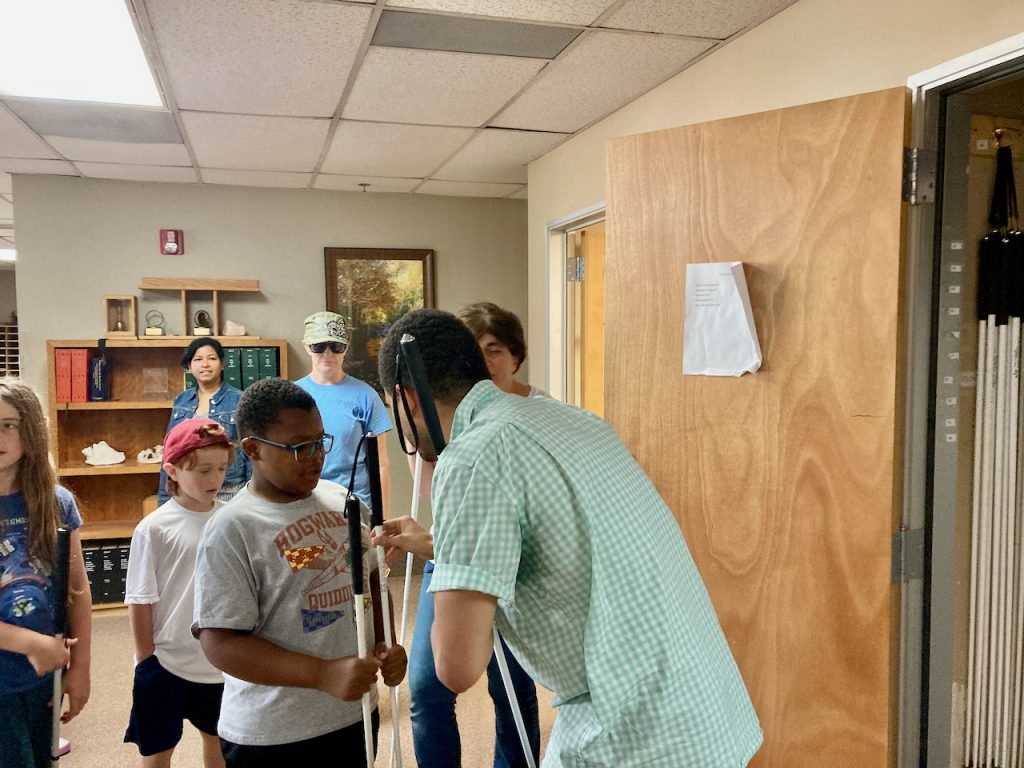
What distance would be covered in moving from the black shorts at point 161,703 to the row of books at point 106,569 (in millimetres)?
2623

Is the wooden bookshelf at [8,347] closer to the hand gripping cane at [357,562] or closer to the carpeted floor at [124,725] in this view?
the carpeted floor at [124,725]

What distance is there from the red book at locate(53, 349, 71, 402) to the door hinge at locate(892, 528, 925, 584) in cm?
428

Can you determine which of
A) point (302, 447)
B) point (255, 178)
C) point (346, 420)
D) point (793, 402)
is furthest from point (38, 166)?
point (793, 402)

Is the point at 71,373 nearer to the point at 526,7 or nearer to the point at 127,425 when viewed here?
the point at 127,425

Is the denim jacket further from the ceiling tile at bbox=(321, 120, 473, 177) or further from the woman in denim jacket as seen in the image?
the ceiling tile at bbox=(321, 120, 473, 177)

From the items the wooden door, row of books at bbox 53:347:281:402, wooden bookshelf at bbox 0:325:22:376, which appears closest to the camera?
the wooden door

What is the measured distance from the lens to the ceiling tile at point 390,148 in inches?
135

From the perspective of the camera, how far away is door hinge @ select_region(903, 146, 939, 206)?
1594 mm

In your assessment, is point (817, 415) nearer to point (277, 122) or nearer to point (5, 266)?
point (277, 122)

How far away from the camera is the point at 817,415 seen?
1734 millimetres

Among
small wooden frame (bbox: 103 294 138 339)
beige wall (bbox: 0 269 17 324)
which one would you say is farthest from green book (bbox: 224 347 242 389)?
beige wall (bbox: 0 269 17 324)

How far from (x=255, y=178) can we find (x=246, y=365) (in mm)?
1134

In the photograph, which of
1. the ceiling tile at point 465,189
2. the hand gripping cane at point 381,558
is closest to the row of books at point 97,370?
the ceiling tile at point 465,189

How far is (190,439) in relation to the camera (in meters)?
2.03
